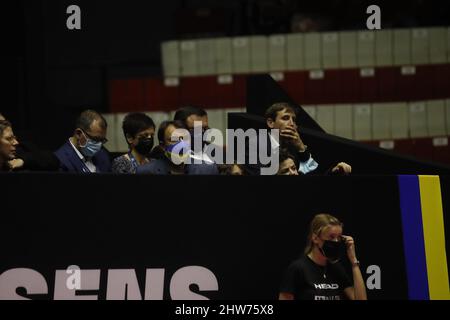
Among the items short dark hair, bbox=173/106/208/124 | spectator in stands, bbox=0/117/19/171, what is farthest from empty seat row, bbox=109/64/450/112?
spectator in stands, bbox=0/117/19/171

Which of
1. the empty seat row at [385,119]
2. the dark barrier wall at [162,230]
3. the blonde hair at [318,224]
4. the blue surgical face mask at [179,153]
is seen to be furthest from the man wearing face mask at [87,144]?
the empty seat row at [385,119]

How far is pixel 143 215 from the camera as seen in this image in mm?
7883

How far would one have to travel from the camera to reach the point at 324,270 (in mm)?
7938

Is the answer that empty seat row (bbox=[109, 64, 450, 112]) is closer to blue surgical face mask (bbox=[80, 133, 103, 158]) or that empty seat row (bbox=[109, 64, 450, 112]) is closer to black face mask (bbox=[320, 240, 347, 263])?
blue surgical face mask (bbox=[80, 133, 103, 158])

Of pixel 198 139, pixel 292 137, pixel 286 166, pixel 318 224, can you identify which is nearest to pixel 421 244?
pixel 318 224

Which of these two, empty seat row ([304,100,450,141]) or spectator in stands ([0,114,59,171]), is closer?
spectator in stands ([0,114,59,171])

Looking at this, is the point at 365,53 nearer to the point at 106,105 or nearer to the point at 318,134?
the point at 106,105

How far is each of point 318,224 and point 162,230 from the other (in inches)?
39.6

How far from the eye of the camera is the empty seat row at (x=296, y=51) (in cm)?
1395

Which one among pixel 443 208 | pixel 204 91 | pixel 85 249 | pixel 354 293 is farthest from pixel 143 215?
pixel 204 91

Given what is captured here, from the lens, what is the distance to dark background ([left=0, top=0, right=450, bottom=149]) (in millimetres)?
13695

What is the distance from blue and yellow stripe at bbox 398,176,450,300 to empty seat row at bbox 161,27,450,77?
599cm

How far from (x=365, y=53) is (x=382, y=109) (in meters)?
0.67

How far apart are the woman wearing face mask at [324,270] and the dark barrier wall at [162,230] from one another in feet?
0.19
